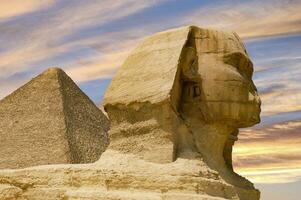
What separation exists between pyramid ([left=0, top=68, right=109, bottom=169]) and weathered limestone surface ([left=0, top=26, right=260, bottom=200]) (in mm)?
45492

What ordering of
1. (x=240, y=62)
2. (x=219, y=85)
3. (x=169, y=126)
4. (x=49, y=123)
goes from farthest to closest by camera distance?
(x=49, y=123), (x=240, y=62), (x=219, y=85), (x=169, y=126)

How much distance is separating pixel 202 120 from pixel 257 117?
602 mm

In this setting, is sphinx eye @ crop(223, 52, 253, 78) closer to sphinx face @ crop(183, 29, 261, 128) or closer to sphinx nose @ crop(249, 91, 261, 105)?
sphinx face @ crop(183, 29, 261, 128)

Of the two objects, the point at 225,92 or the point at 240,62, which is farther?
the point at 240,62

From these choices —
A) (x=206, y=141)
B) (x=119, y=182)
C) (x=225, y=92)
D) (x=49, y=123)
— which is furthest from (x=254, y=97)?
(x=49, y=123)

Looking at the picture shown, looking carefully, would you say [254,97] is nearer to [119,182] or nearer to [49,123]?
[119,182]

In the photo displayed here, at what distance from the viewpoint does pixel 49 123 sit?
5988cm

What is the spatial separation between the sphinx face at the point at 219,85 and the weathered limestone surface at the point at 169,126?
10 mm

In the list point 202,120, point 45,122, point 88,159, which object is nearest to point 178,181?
point 202,120

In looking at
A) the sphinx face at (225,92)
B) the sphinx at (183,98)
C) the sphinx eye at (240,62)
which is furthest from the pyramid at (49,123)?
the sphinx face at (225,92)

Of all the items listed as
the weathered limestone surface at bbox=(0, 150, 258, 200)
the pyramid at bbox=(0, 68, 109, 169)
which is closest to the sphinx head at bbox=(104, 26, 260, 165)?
the weathered limestone surface at bbox=(0, 150, 258, 200)

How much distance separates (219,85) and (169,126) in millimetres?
740

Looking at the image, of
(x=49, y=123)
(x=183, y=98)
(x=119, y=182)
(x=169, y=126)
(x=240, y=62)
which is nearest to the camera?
(x=119, y=182)

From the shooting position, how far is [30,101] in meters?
62.2
